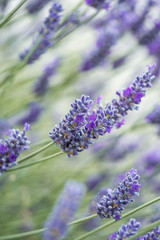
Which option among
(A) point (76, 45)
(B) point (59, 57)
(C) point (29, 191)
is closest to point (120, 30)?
(B) point (59, 57)

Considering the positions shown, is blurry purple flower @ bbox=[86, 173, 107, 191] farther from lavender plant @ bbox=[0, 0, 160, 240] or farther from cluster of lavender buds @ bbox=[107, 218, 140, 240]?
cluster of lavender buds @ bbox=[107, 218, 140, 240]

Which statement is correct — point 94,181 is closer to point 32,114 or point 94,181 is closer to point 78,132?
point 32,114

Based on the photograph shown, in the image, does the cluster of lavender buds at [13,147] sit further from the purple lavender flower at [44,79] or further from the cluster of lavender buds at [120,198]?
the purple lavender flower at [44,79]

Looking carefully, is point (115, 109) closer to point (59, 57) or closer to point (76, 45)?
point (59, 57)

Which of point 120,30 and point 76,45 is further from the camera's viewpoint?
point 76,45

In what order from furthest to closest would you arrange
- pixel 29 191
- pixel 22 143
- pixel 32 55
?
pixel 29 191, pixel 32 55, pixel 22 143

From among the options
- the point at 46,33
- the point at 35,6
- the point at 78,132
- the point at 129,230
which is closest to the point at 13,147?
the point at 78,132
